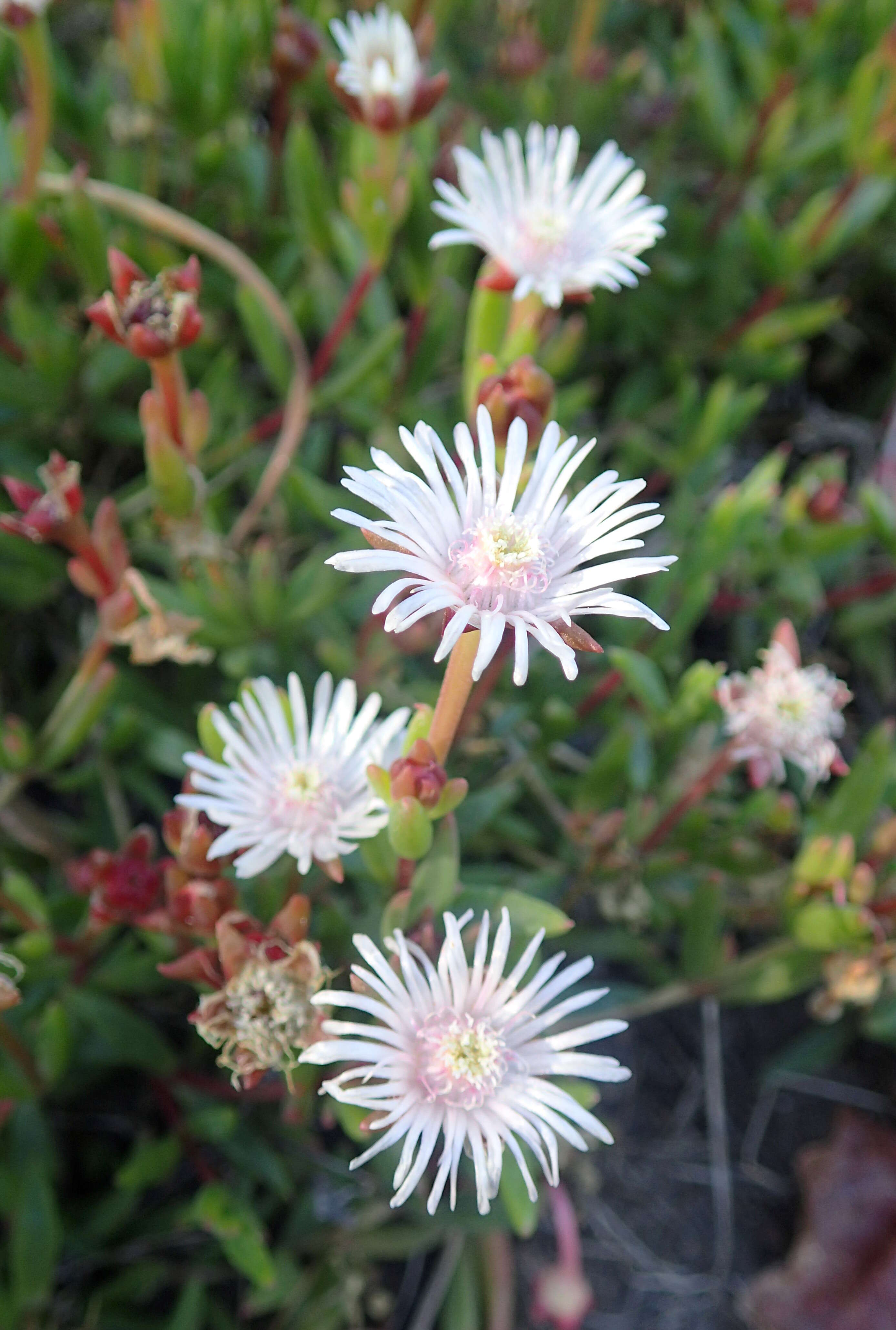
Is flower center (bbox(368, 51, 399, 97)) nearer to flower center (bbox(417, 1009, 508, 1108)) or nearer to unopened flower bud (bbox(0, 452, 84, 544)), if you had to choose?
unopened flower bud (bbox(0, 452, 84, 544))

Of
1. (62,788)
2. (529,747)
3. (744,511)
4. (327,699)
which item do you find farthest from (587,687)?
(62,788)

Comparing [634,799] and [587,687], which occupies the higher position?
[587,687]

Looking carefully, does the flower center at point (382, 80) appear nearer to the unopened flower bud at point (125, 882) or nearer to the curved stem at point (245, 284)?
the curved stem at point (245, 284)

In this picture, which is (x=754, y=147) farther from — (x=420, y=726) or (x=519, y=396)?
(x=420, y=726)

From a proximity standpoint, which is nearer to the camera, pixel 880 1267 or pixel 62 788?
pixel 62 788

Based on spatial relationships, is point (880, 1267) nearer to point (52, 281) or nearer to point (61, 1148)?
point (61, 1148)

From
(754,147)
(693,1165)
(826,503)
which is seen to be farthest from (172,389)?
(693,1165)
